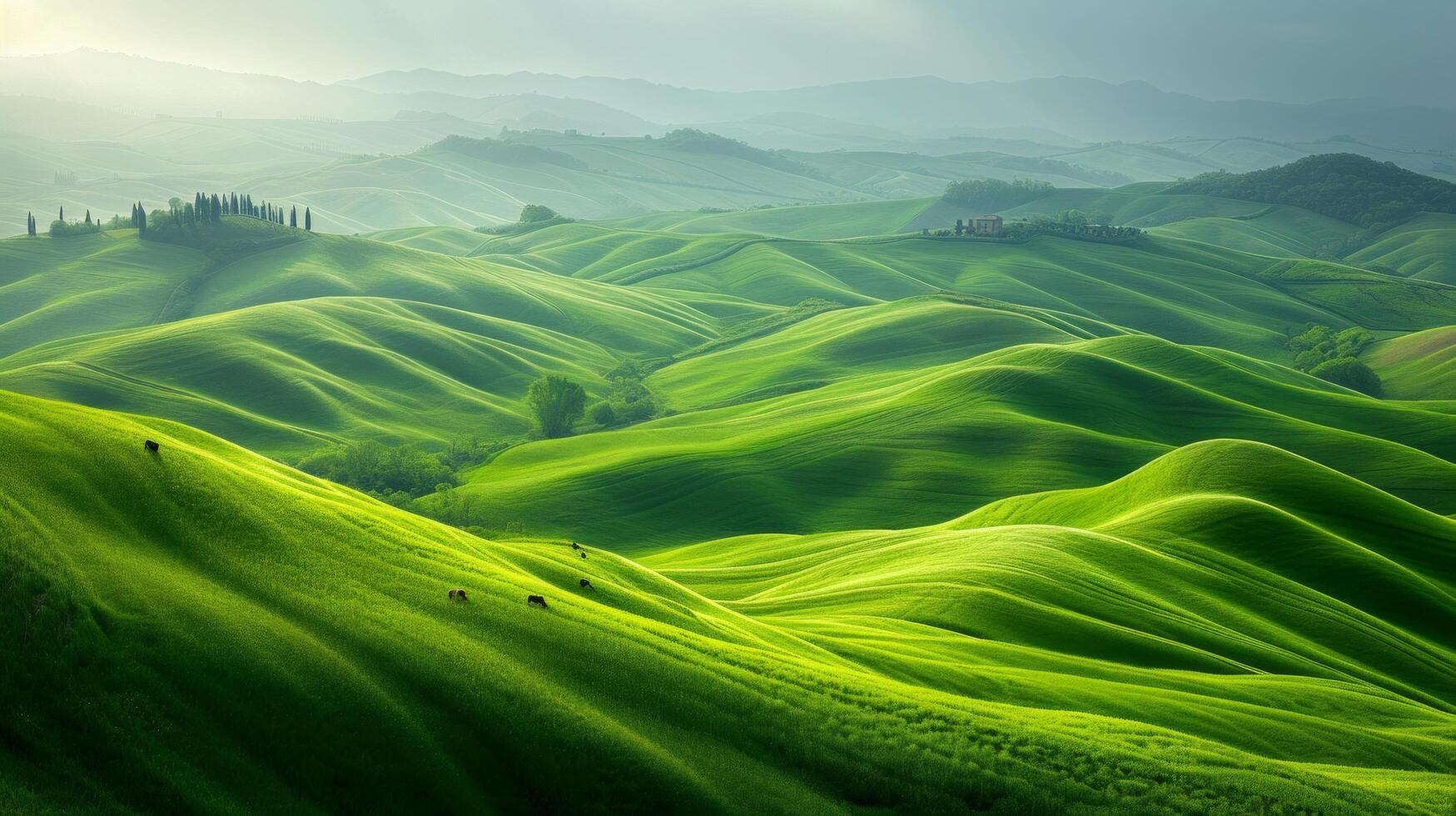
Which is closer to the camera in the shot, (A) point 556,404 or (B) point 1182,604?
(B) point 1182,604

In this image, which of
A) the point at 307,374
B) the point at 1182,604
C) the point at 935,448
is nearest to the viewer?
the point at 1182,604

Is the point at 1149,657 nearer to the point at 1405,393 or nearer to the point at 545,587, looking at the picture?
the point at 545,587

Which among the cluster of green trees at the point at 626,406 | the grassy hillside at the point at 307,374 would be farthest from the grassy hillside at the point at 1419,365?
the grassy hillside at the point at 307,374

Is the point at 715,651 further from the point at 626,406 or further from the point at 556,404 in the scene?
the point at 626,406

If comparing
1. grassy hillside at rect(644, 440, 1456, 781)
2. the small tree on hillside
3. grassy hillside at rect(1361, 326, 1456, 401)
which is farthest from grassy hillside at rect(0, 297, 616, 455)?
grassy hillside at rect(1361, 326, 1456, 401)

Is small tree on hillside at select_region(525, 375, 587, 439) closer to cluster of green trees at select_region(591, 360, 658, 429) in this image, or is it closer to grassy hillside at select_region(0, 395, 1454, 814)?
cluster of green trees at select_region(591, 360, 658, 429)

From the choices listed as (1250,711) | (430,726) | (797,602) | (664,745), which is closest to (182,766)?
(430,726)

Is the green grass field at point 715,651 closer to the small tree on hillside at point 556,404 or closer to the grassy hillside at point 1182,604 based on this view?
the grassy hillside at point 1182,604

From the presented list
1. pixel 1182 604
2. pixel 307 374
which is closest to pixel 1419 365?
pixel 1182 604
